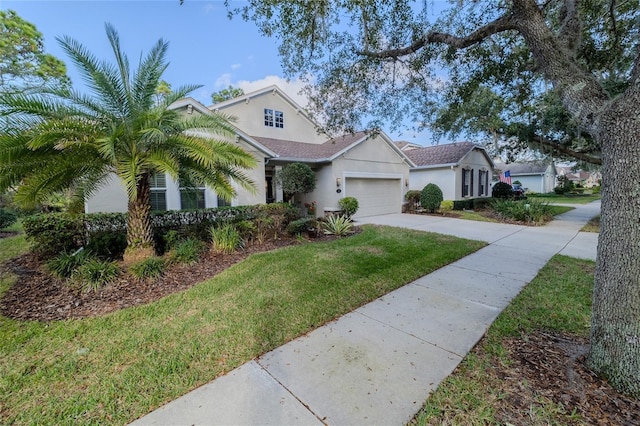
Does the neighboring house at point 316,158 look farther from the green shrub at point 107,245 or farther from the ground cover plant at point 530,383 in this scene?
the ground cover plant at point 530,383

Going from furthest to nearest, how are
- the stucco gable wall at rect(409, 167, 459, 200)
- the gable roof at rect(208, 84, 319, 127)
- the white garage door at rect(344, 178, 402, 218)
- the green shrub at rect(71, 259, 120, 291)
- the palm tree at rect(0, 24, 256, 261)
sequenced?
1. the stucco gable wall at rect(409, 167, 459, 200)
2. the white garage door at rect(344, 178, 402, 218)
3. the gable roof at rect(208, 84, 319, 127)
4. the green shrub at rect(71, 259, 120, 291)
5. the palm tree at rect(0, 24, 256, 261)

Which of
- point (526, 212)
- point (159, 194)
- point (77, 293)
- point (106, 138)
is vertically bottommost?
point (77, 293)

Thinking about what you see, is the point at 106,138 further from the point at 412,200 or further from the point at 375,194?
the point at 412,200

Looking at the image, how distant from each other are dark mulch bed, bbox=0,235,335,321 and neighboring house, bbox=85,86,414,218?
4802 mm

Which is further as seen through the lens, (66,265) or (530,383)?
(66,265)

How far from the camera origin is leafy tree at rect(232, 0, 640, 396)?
238cm

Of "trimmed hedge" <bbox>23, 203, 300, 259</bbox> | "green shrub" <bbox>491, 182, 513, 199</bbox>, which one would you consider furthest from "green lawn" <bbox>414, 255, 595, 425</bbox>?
"green shrub" <bbox>491, 182, 513, 199</bbox>

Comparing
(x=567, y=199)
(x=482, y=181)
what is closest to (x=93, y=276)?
(x=482, y=181)

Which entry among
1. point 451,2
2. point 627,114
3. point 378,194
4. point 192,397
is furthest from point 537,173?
point 192,397

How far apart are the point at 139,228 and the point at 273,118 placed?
11997mm

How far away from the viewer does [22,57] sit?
53.1ft

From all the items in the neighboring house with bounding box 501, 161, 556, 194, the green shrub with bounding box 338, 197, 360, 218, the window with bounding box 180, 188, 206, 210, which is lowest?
the green shrub with bounding box 338, 197, 360, 218

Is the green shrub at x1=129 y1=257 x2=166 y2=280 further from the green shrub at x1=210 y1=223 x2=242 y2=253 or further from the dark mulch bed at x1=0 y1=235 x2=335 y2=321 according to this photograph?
the green shrub at x1=210 y1=223 x2=242 y2=253

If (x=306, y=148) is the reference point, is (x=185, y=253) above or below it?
below
